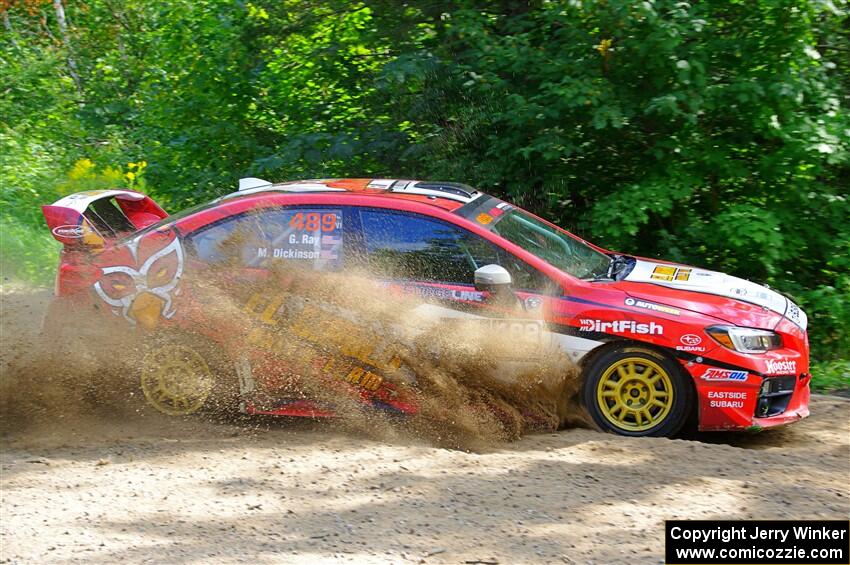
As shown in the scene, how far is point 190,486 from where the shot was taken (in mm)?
5484

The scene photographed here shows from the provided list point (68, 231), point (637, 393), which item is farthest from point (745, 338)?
point (68, 231)

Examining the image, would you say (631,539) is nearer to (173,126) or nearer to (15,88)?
(173,126)

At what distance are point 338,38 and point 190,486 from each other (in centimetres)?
680

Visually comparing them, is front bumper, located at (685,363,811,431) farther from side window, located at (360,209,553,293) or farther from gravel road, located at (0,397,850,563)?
side window, located at (360,209,553,293)

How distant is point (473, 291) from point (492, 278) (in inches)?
9.0

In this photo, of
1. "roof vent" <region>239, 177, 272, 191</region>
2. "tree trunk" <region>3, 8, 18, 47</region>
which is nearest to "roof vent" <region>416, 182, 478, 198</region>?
"roof vent" <region>239, 177, 272, 191</region>

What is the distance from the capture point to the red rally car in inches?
244

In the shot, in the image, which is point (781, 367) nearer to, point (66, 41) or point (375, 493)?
point (375, 493)

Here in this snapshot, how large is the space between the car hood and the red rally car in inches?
0.7

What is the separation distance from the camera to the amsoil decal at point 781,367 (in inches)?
244

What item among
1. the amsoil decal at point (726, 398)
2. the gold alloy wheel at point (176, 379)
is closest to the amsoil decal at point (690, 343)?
the amsoil decal at point (726, 398)

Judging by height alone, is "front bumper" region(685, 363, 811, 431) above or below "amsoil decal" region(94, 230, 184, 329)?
below

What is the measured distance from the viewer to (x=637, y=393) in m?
6.28

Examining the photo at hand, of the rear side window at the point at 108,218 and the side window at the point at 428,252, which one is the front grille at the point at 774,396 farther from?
the rear side window at the point at 108,218
